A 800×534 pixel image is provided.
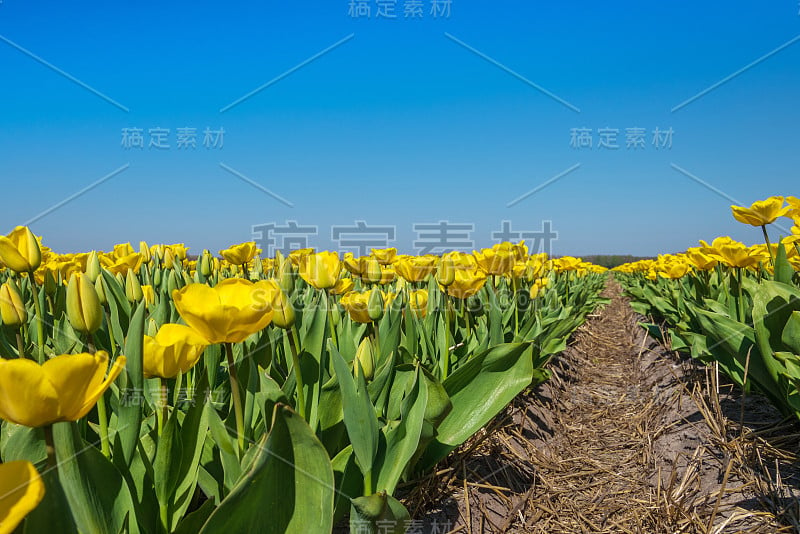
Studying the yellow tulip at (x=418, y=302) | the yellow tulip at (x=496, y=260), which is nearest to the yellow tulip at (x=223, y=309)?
the yellow tulip at (x=418, y=302)

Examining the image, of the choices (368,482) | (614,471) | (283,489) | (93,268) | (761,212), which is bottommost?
(614,471)

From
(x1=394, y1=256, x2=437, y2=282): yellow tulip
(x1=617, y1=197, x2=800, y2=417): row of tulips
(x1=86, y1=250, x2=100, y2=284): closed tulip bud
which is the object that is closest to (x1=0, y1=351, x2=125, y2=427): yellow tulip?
(x1=86, y1=250, x2=100, y2=284): closed tulip bud

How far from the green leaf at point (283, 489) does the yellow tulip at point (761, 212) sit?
3.22 m

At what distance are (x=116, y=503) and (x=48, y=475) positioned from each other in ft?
0.85

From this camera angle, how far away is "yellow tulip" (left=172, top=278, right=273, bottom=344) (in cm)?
113

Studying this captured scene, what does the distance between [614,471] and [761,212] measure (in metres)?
1.87

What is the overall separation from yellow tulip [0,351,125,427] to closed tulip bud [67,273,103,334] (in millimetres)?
686

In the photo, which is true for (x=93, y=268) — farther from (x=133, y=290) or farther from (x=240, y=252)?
(x=240, y=252)

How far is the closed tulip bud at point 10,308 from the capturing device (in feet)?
5.38

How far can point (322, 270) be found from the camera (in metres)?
2.17

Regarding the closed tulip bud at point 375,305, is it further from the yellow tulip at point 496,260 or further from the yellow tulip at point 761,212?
the yellow tulip at point 761,212

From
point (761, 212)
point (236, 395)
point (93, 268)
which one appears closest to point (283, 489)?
point (236, 395)

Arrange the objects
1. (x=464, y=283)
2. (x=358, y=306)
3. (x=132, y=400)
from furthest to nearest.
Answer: (x=464, y=283)
(x=358, y=306)
(x=132, y=400)

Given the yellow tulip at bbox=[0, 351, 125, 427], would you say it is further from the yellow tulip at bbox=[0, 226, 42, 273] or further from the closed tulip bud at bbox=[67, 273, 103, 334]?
the yellow tulip at bbox=[0, 226, 42, 273]
